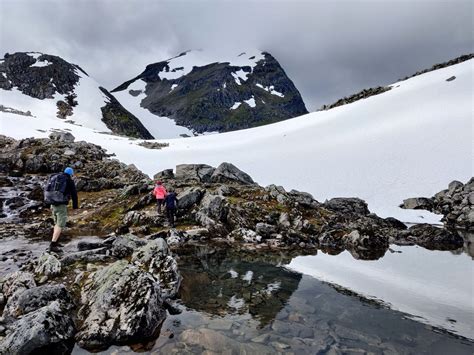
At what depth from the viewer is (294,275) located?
15.0m

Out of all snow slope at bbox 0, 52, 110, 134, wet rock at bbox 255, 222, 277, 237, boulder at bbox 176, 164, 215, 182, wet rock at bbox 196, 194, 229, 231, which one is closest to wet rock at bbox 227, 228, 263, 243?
wet rock at bbox 255, 222, 277, 237

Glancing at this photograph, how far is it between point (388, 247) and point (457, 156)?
80.1 ft

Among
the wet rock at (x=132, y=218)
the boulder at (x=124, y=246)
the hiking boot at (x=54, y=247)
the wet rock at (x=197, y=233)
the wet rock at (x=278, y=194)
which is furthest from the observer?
the wet rock at (x=278, y=194)

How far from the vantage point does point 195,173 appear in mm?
42875

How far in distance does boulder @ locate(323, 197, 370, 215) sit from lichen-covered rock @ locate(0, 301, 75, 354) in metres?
28.7

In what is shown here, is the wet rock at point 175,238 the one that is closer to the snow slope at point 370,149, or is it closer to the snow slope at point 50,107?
the snow slope at point 370,149

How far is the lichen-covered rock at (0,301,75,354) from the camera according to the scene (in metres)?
7.38

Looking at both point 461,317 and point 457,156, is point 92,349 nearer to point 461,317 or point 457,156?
point 461,317

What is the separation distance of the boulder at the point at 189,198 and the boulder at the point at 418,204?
2114 centimetres

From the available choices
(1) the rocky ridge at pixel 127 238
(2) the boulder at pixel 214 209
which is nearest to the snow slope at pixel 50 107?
(1) the rocky ridge at pixel 127 238

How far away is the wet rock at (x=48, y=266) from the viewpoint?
11.8 metres

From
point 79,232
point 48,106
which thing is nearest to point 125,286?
point 79,232

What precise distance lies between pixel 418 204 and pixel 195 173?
25.1 meters

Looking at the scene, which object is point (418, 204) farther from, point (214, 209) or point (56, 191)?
point (56, 191)
